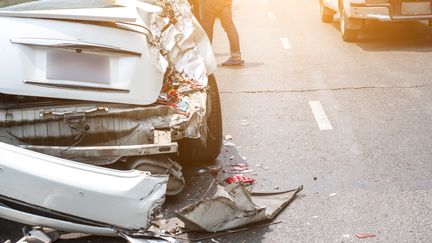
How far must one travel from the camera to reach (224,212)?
5.33 metres

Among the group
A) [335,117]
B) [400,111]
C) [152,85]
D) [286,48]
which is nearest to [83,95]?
[152,85]

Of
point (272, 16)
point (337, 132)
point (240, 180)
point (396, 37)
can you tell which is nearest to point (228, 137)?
point (337, 132)

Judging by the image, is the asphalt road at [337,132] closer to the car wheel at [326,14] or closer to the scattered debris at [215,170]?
the scattered debris at [215,170]

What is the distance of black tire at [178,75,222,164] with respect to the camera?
6.82 metres

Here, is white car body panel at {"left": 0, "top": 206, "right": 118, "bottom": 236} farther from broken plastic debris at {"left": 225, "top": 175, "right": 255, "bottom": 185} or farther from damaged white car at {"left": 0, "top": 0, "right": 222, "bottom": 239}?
broken plastic debris at {"left": 225, "top": 175, "right": 255, "bottom": 185}

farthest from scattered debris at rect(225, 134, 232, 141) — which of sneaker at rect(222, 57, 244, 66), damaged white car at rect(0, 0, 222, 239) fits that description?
sneaker at rect(222, 57, 244, 66)

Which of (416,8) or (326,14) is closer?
(416,8)

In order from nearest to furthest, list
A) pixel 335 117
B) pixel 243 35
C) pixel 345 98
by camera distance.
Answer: pixel 335 117
pixel 345 98
pixel 243 35

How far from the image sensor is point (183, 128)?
549 cm

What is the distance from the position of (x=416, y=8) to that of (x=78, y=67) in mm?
9520

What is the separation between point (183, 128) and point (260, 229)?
85 centimetres

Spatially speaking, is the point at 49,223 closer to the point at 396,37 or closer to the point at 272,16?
the point at 396,37

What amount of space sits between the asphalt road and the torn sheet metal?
0.11 metres

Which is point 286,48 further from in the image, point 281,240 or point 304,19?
point 281,240
